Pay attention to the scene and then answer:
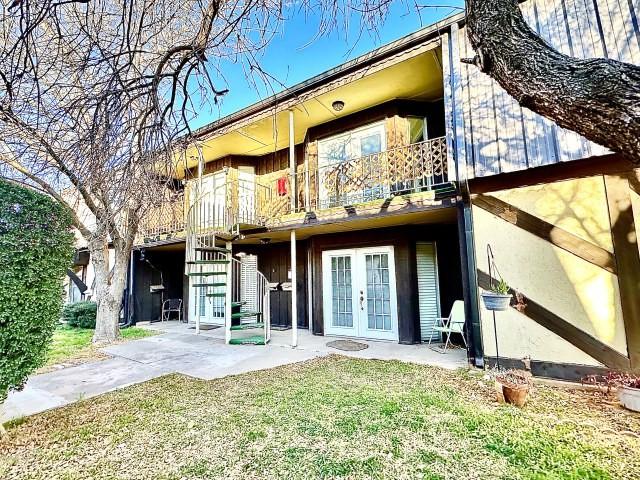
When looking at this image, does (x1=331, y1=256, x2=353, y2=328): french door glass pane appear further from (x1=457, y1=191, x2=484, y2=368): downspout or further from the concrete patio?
(x1=457, y1=191, x2=484, y2=368): downspout

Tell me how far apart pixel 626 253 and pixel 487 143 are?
230cm

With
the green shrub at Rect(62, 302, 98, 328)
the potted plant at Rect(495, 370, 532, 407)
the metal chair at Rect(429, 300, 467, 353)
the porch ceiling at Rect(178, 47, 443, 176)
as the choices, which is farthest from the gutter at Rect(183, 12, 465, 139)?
the green shrub at Rect(62, 302, 98, 328)

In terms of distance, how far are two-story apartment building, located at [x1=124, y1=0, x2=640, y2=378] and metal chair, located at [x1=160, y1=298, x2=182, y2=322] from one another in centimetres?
246

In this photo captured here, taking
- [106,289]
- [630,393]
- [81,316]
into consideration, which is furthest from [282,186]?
[630,393]

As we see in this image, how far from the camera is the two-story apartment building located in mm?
4430

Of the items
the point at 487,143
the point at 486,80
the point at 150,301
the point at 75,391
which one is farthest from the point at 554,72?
the point at 150,301

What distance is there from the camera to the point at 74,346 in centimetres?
760

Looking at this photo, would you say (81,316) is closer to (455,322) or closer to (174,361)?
(174,361)

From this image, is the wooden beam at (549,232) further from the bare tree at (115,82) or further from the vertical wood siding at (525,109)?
the bare tree at (115,82)

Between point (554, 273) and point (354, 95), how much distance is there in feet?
16.5

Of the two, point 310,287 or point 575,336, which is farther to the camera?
point 310,287

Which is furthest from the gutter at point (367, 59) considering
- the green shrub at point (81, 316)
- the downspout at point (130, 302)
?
the green shrub at point (81, 316)

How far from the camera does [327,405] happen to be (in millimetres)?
3748

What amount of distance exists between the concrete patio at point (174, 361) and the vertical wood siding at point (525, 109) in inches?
132
